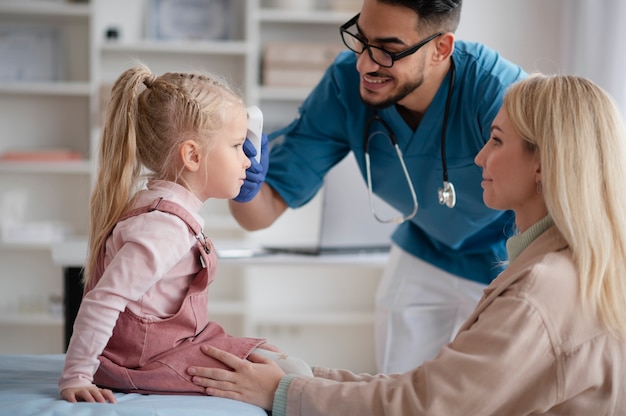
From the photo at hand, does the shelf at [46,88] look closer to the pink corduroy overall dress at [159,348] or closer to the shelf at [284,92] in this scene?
the shelf at [284,92]

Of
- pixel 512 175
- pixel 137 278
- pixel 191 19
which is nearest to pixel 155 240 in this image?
pixel 137 278

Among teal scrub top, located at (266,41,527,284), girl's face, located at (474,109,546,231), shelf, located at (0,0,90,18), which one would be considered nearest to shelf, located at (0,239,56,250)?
shelf, located at (0,0,90,18)

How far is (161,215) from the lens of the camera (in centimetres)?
131

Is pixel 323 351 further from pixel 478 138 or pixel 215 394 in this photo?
pixel 215 394

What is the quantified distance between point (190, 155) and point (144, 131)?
0.29 ft

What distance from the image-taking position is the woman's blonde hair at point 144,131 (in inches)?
53.9

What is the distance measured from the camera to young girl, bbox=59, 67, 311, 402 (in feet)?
4.04

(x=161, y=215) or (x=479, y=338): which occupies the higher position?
(x=161, y=215)

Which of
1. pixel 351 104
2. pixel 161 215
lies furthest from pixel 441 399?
pixel 351 104

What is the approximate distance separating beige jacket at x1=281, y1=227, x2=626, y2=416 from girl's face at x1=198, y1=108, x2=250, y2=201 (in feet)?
1.42

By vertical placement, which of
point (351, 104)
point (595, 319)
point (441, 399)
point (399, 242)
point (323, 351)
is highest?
point (351, 104)

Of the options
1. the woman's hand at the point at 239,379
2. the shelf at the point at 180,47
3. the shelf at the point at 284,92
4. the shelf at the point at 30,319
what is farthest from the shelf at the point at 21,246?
the woman's hand at the point at 239,379

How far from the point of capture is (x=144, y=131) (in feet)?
4.61

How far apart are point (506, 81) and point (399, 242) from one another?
62 cm
